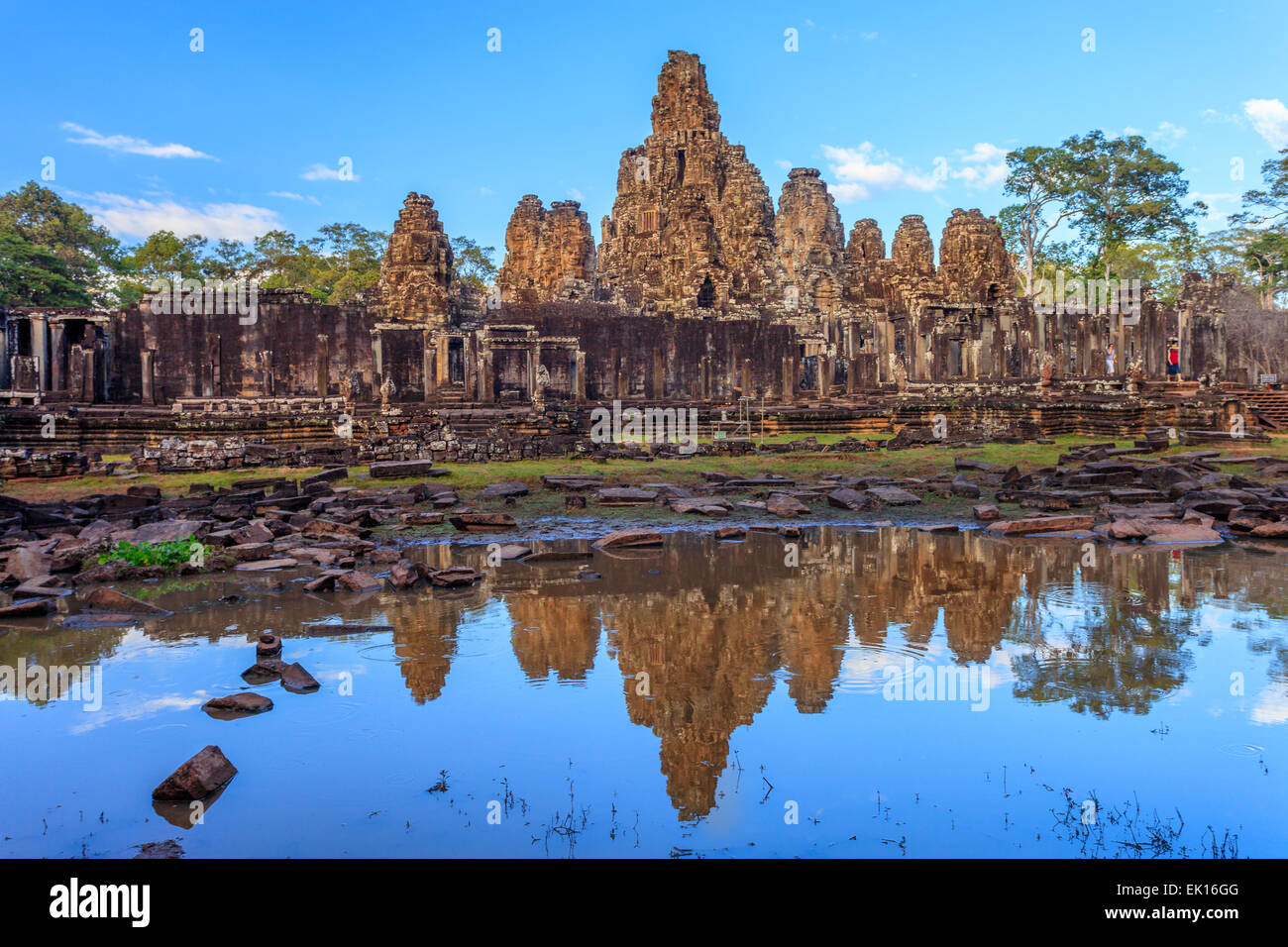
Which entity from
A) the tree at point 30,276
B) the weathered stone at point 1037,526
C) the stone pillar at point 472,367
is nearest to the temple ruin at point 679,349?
the stone pillar at point 472,367

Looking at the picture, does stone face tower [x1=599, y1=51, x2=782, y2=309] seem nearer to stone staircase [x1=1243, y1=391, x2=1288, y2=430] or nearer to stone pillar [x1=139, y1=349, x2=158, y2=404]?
stone staircase [x1=1243, y1=391, x2=1288, y2=430]

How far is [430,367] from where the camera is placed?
26203mm

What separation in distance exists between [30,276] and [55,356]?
42.1 ft

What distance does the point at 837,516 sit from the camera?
11.5 meters

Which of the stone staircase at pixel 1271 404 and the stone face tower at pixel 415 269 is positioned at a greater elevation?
the stone face tower at pixel 415 269

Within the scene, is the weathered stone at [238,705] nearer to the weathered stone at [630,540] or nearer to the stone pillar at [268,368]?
the weathered stone at [630,540]

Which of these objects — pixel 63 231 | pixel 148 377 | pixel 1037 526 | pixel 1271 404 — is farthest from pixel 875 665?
pixel 63 231

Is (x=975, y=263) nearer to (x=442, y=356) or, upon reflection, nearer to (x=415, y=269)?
(x=442, y=356)

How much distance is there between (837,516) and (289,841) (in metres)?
9.21

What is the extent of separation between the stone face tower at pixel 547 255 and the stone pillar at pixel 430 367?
12689mm

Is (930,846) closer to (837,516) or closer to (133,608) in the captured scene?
(133,608)

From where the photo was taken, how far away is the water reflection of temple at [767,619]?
4.65m

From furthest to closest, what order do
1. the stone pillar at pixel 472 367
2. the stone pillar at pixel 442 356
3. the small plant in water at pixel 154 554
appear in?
1. the stone pillar at pixel 442 356
2. the stone pillar at pixel 472 367
3. the small plant in water at pixel 154 554
